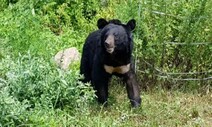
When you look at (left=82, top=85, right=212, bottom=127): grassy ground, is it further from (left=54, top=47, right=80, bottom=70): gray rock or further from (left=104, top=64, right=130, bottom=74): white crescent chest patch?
(left=54, top=47, right=80, bottom=70): gray rock

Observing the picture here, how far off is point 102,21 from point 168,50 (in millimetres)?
979

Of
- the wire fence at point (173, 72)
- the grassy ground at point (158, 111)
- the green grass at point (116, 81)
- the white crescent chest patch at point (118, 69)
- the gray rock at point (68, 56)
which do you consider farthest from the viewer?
the gray rock at point (68, 56)

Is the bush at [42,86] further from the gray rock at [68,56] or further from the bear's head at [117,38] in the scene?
the gray rock at [68,56]

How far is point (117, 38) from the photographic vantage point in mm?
6031

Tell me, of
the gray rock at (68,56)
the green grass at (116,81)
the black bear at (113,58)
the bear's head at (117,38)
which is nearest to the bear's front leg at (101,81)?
the black bear at (113,58)

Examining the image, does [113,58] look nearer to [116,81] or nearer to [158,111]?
[158,111]

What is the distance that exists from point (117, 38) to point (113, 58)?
8.7 inches

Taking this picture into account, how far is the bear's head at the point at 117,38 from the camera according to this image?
5.97m

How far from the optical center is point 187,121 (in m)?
5.89

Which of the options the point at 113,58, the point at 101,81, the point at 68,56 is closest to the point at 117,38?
the point at 113,58

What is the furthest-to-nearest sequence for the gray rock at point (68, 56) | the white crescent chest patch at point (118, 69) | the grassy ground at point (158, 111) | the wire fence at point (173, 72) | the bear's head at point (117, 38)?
the gray rock at point (68, 56) < the wire fence at point (173, 72) < the white crescent chest patch at point (118, 69) < the bear's head at point (117, 38) < the grassy ground at point (158, 111)

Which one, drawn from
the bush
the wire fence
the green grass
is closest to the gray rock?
the green grass

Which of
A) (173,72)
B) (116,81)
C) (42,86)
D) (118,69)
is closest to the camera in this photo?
(42,86)

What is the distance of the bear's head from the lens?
Answer: 597 cm
